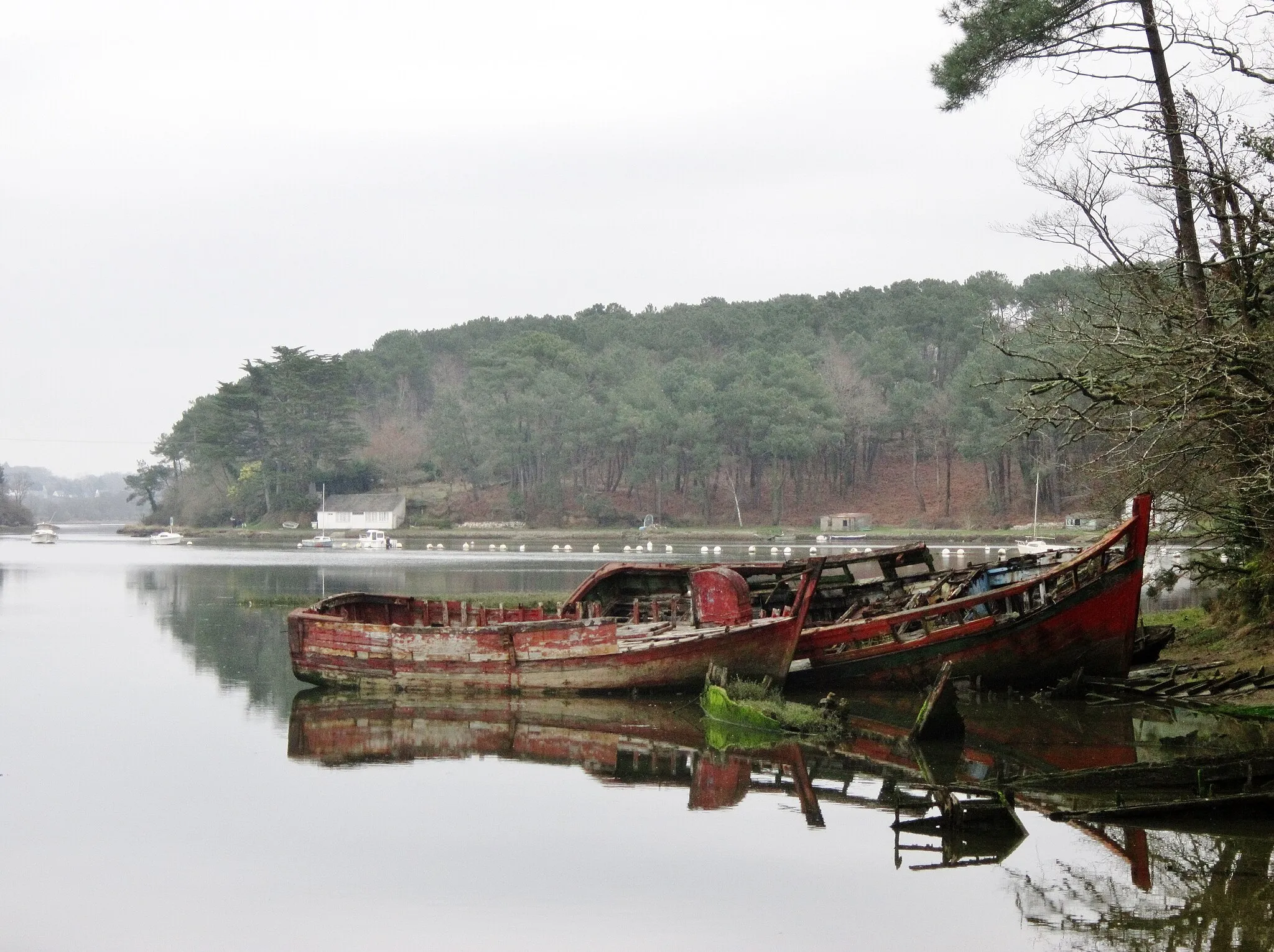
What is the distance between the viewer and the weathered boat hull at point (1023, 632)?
18094mm

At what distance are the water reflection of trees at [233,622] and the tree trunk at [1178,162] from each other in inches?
524

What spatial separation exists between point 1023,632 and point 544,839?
333 inches

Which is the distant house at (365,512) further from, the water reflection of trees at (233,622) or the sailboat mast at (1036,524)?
the sailboat mast at (1036,524)

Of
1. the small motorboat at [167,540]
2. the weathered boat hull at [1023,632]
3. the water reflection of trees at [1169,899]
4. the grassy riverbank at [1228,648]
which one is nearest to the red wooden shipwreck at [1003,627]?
the weathered boat hull at [1023,632]

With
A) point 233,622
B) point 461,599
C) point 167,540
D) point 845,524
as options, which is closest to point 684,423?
point 845,524

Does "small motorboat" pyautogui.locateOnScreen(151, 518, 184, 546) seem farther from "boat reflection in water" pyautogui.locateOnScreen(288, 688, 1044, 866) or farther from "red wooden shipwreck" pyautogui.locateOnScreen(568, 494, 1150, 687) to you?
"red wooden shipwreck" pyautogui.locateOnScreen(568, 494, 1150, 687)

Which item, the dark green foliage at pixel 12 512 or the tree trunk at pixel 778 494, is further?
the dark green foliage at pixel 12 512

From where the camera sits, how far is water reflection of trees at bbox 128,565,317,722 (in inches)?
912

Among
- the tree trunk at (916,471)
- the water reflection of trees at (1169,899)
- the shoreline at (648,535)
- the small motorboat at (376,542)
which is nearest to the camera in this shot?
the water reflection of trees at (1169,899)

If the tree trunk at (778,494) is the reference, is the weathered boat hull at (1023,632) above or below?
below

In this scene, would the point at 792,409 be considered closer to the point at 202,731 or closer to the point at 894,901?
the point at 202,731

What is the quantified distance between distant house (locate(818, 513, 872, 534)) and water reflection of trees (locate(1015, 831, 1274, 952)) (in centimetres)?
7246

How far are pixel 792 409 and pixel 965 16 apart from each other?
6058cm

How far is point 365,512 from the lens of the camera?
99.8 meters
